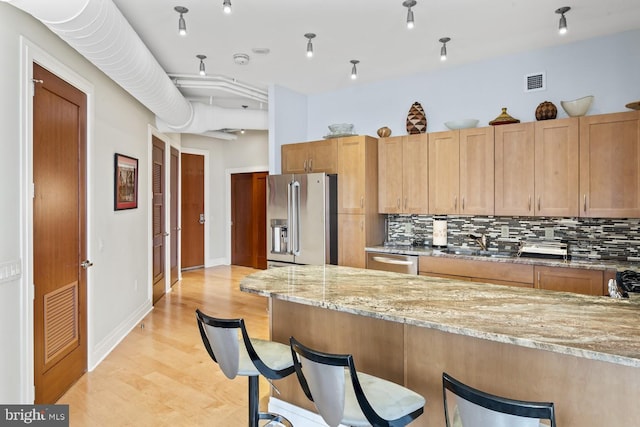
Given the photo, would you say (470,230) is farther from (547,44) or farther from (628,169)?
(547,44)

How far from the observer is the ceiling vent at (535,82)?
155 inches

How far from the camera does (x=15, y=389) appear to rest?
2.35 metres

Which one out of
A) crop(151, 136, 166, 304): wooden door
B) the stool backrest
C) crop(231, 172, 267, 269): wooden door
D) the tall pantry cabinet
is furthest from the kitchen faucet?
crop(231, 172, 267, 269): wooden door

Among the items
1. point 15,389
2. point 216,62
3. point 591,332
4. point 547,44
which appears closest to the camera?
point 591,332

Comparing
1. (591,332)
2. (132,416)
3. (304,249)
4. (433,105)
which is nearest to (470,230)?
(433,105)

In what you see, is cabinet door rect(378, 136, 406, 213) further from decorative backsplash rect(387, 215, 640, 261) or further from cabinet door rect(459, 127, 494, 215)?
cabinet door rect(459, 127, 494, 215)

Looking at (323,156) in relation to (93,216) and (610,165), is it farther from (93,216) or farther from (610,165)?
(610,165)

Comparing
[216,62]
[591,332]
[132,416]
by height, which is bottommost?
[132,416]

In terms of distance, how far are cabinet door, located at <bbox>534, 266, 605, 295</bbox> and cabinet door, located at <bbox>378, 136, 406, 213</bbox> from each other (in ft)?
5.07

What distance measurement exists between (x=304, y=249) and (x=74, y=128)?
2.50 m

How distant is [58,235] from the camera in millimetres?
2900

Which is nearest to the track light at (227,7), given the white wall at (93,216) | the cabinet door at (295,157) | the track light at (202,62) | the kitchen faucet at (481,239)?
the white wall at (93,216)

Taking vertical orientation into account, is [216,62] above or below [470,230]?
above

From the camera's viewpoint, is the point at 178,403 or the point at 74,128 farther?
the point at 74,128
